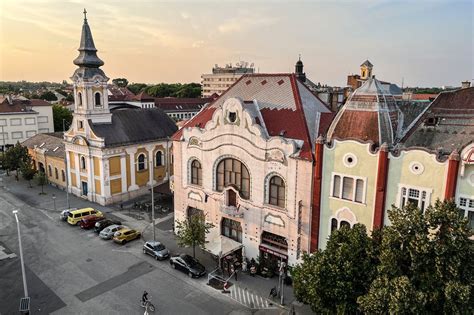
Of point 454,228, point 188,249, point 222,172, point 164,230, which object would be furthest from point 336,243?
point 164,230

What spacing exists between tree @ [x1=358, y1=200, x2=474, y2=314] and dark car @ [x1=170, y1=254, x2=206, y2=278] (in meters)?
16.7

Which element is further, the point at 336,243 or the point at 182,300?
the point at 182,300

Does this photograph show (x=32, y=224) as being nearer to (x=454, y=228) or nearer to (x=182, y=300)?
(x=182, y=300)

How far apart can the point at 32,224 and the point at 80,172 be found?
1142cm

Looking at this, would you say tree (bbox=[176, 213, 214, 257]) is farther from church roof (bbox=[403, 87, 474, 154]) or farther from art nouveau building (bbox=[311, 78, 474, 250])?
church roof (bbox=[403, 87, 474, 154])

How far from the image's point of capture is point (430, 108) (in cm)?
2834

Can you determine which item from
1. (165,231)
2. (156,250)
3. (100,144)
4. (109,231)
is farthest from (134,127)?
(156,250)

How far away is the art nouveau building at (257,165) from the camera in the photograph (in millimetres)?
31078

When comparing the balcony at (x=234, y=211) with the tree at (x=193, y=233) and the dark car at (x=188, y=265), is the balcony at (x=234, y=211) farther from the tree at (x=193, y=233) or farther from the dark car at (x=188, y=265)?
the dark car at (x=188, y=265)

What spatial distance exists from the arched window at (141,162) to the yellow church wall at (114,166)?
11.9 ft

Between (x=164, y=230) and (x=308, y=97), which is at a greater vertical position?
(x=308, y=97)

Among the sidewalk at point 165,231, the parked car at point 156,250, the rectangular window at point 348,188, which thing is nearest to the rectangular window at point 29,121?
the sidewalk at point 165,231

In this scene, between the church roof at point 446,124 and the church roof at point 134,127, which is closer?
the church roof at point 446,124

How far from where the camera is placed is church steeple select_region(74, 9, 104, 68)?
50.8 meters
